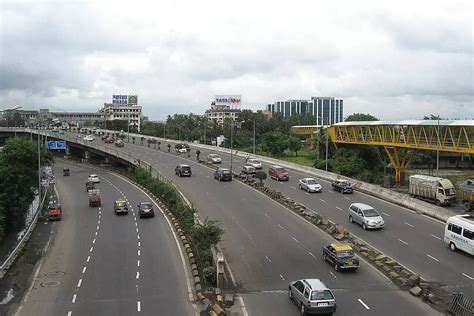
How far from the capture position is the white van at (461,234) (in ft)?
100

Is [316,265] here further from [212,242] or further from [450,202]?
[450,202]

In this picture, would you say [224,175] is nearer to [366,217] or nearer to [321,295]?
[366,217]

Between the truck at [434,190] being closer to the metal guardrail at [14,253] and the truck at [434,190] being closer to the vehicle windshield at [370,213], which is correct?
the vehicle windshield at [370,213]

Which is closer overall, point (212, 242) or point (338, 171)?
point (212, 242)

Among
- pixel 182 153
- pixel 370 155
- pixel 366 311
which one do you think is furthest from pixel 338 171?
pixel 366 311

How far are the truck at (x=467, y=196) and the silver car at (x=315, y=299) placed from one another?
28.2m

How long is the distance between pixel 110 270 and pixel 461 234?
68.3 feet

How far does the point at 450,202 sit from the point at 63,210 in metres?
37.6

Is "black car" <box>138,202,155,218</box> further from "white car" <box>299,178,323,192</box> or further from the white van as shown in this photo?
the white van

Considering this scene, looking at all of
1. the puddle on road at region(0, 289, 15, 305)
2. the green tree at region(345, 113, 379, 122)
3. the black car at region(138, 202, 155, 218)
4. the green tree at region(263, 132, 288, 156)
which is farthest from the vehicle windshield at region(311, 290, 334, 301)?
the green tree at region(345, 113, 379, 122)

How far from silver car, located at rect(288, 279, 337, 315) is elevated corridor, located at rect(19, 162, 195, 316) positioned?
505 cm

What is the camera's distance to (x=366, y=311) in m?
22.4

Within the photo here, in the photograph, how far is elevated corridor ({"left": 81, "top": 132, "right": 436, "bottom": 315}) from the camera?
76.8ft

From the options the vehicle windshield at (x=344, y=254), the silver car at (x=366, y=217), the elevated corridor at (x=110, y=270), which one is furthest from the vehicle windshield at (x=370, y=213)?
the elevated corridor at (x=110, y=270)
